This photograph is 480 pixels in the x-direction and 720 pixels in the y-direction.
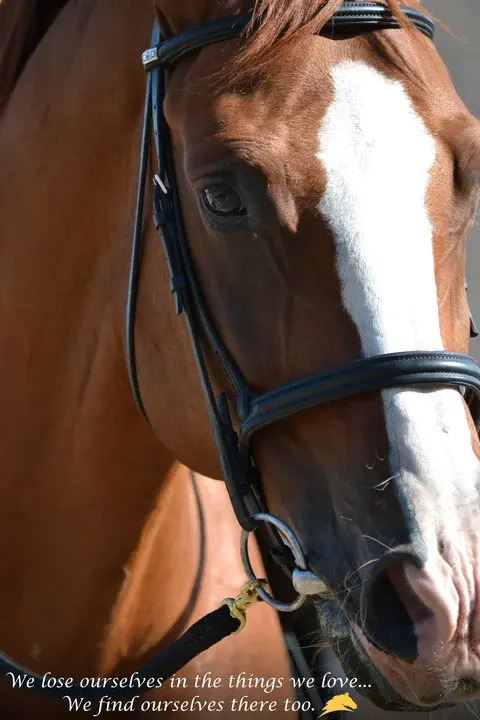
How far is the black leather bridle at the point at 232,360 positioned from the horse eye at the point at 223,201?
0.10 meters

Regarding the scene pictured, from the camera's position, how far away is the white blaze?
0.96 meters

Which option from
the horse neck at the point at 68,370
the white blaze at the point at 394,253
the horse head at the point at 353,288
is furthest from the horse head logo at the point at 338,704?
the white blaze at the point at 394,253

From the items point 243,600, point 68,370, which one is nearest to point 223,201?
point 68,370

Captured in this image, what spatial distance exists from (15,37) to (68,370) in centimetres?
66

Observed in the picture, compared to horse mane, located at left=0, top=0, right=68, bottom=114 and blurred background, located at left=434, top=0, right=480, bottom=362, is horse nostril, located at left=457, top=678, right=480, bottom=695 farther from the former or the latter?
blurred background, located at left=434, top=0, right=480, bottom=362

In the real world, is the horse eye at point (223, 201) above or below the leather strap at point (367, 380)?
above

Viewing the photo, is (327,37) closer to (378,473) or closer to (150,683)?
(378,473)

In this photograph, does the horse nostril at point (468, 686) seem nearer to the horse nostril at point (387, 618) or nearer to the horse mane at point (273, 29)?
the horse nostril at point (387, 618)

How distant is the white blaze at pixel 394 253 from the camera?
0.96 meters

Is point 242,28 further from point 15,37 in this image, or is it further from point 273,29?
point 15,37

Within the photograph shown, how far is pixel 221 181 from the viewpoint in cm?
113

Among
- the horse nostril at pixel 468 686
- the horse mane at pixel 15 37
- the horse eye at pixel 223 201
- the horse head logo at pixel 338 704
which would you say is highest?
the horse mane at pixel 15 37

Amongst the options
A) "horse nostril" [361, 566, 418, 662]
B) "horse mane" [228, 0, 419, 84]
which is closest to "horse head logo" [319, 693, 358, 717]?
"horse nostril" [361, 566, 418, 662]

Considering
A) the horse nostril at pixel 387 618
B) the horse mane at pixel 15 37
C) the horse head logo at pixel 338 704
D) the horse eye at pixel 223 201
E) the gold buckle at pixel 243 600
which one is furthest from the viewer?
the horse head logo at pixel 338 704
